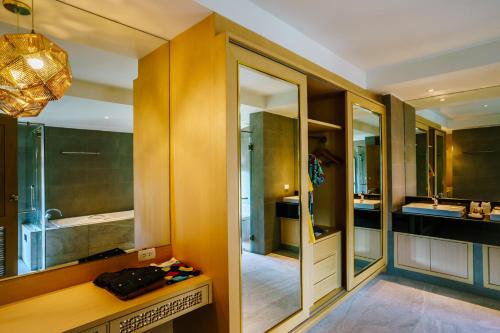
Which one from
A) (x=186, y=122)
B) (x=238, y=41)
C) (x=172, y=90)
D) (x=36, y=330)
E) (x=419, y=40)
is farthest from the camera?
(x=419, y=40)

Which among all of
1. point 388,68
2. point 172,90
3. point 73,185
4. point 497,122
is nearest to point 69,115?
point 73,185

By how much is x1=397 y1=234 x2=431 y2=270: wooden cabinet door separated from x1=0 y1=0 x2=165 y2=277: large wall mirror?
342cm

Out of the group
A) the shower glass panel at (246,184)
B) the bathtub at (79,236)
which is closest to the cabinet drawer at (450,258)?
the shower glass panel at (246,184)

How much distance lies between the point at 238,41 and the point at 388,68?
2.34 metres

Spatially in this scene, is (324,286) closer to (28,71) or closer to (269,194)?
(269,194)

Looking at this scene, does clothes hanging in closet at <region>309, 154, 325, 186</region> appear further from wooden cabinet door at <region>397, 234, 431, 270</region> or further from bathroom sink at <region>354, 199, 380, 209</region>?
wooden cabinet door at <region>397, 234, 431, 270</region>

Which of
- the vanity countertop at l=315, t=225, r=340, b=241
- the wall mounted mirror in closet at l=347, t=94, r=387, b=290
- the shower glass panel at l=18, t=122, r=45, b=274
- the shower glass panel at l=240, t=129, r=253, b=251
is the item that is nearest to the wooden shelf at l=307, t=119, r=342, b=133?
the wall mounted mirror in closet at l=347, t=94, r=387, b=290

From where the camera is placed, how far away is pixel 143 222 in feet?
6.78

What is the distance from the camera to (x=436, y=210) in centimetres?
323

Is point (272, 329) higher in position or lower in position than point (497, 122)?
lower

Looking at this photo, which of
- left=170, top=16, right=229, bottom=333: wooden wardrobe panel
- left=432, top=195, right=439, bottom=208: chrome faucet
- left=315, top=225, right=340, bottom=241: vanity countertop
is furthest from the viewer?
left=432, top=195, right=439, bottom=208: chrome faucet

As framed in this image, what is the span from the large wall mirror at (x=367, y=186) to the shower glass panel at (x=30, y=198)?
9.24ft

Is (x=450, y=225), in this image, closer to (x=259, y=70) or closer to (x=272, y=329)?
(x=272, y=329)

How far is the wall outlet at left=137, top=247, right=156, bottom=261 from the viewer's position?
190 centimetres
